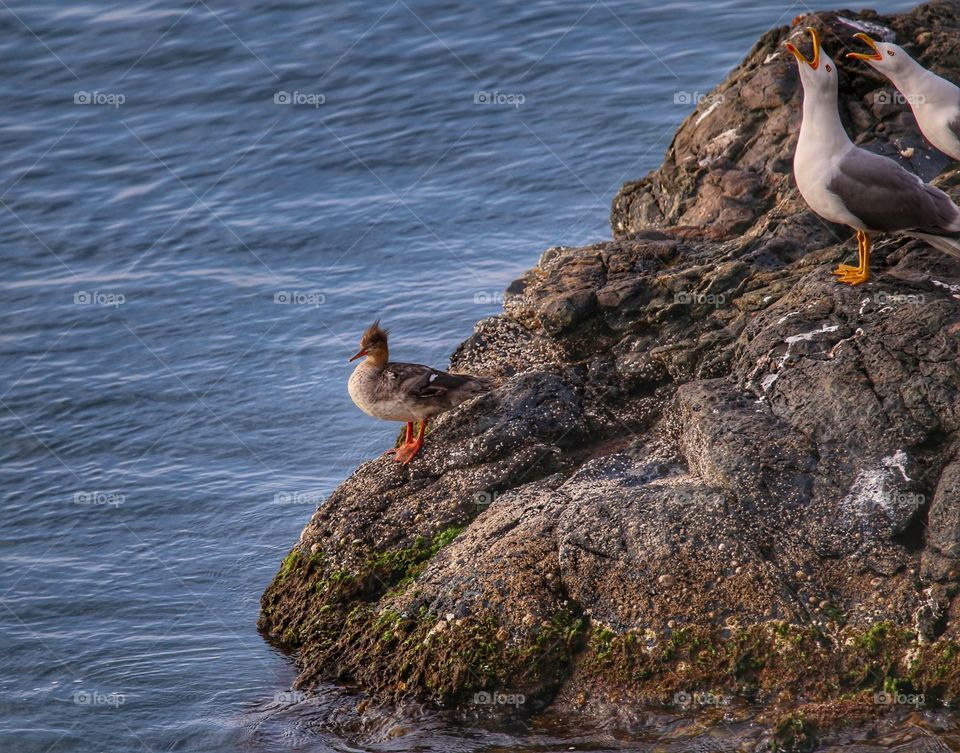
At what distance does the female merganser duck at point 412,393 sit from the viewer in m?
8.04

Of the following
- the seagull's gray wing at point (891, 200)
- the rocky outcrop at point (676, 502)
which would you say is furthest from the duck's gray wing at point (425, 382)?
the seagull's gray wing at point (891, 200)

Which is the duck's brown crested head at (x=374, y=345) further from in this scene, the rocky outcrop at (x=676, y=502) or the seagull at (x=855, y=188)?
the seagull at (x=855, y=188)

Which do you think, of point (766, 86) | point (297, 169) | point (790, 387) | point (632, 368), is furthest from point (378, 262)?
point (790, 387)

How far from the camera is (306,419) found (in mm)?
11727

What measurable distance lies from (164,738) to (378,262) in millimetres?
7911

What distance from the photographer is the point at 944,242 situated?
729cm

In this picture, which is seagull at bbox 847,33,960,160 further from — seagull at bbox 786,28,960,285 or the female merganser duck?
the female merganser duck

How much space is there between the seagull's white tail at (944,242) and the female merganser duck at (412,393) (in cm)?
278

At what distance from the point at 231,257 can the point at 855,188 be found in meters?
9.57

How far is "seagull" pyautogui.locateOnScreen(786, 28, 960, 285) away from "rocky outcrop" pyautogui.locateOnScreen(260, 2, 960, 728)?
264 mm

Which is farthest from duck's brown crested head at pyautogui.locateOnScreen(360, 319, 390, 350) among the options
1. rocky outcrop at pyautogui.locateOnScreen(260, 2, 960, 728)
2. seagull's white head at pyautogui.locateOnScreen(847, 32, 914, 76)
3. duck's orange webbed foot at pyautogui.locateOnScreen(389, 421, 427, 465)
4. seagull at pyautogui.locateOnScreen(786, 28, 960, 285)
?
seagull's white head at pyautogui.locateOnScreen(847, 32, 914, 76)

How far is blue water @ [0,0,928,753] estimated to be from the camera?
8734mm

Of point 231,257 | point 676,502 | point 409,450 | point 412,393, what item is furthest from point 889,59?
point 231,257

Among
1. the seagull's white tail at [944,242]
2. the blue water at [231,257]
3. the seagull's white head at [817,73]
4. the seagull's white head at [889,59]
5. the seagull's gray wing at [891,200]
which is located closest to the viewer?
the seagull's gray wing at [891,200]
